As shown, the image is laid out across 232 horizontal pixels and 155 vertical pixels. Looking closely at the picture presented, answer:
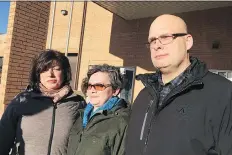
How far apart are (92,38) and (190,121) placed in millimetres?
7877

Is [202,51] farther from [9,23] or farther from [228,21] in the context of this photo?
[9,23]

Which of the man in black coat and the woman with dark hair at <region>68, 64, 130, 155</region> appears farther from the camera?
the woman with dark hair at <region>68, 64, 130, 155</region>

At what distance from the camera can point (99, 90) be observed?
8.18 feet

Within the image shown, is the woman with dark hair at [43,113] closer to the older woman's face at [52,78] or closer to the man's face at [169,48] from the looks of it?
the older woman's face at [52,78]

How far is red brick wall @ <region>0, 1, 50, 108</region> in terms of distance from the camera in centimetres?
542

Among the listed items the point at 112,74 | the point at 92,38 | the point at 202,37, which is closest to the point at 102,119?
the point at 112,74

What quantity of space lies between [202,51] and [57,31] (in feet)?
16.9

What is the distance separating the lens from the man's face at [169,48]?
76.8 inches

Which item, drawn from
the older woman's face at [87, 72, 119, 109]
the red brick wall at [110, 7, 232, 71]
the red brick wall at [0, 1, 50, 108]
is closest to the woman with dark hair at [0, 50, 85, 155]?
the older woman's face at [87, 72, 119, 109]

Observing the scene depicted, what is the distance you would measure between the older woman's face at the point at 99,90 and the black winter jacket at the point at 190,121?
19.7 inches

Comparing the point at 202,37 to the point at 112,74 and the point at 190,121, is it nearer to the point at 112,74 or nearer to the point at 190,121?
the point at 112,74

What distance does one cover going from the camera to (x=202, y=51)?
24.1 ft

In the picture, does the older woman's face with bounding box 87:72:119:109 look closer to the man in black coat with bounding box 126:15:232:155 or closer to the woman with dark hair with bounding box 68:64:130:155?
the woman with dark hair with bounding box 68:64:130:155

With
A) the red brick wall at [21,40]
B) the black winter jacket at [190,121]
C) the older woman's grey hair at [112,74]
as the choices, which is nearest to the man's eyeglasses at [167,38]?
the black winter jacket at [190,121]
